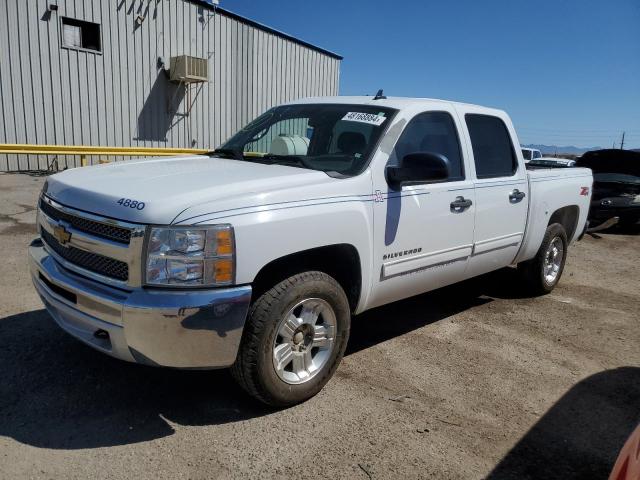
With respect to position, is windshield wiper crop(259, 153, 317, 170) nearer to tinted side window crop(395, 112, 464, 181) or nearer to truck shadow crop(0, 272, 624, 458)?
tinted side window crop(395, 112, 464, 181)

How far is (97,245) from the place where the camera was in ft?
8.86

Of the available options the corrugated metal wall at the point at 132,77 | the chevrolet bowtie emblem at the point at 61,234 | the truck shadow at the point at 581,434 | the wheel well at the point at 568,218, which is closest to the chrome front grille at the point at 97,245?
the chevrolet bowtie emblem at the point at 61,234

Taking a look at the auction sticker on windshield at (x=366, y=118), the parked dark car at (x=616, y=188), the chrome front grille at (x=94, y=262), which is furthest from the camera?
the parked dark car at (x=616, y=188)

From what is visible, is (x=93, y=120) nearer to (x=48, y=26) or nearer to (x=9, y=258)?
(x=48, y=26)

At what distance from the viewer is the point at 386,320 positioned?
189 inches

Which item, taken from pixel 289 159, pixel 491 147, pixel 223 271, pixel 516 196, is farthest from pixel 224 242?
pixel 516 196

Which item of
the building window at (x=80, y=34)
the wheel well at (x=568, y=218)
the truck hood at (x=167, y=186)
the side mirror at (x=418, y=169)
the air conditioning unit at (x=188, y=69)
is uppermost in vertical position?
the building window at (x=80, y=34)

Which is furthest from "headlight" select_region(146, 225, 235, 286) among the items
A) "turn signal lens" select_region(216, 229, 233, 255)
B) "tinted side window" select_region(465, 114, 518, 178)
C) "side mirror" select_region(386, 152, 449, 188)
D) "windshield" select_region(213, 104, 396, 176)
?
"tinted side window" select_region(465, 114, 518, 178)

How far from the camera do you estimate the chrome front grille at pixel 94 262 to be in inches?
104

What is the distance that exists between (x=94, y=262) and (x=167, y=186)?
22.2 inches

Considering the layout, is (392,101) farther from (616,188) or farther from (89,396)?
(616,188)

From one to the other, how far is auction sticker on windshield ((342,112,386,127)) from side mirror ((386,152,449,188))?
39cm

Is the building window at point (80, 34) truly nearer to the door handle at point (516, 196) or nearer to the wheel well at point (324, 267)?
the door handle at point (516, 196)

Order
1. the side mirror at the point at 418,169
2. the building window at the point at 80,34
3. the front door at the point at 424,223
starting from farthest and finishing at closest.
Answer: the building window at the point at 80,34 < the front door at the point at 424,223 < the side mirror at the point at 418,169
